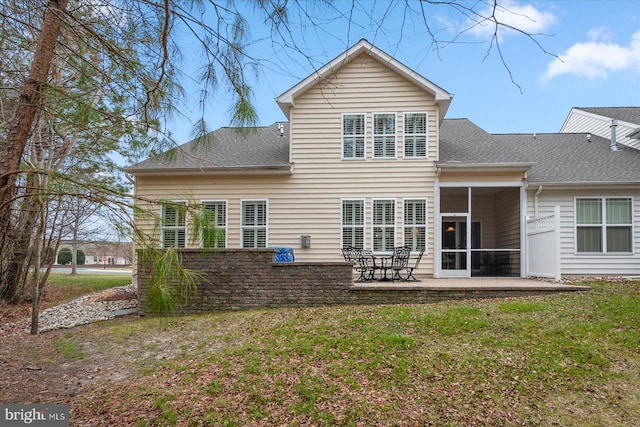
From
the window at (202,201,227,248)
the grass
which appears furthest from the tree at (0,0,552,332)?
the grass

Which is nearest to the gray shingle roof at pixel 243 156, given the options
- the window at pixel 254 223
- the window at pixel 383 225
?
the window at pixel 254 223

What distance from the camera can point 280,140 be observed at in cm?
1455

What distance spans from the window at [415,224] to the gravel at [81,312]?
735cm

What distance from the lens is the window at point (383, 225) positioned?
11.9m

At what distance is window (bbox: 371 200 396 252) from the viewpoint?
39.0 ft

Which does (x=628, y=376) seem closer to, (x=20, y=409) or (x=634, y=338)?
(x=634, y=338)

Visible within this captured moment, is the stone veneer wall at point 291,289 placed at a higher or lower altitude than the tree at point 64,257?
higher

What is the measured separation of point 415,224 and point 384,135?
105 inches

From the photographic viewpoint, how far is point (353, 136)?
1227cm

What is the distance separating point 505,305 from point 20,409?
7630 mm

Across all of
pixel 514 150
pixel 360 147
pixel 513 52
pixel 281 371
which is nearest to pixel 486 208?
pixel 514 150

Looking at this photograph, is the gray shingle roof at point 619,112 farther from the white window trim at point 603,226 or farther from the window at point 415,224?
the window at point 415,224

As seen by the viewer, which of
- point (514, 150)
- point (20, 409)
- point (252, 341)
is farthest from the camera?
point (514, 150)

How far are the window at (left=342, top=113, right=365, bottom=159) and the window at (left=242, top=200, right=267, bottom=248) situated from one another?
2.80m
